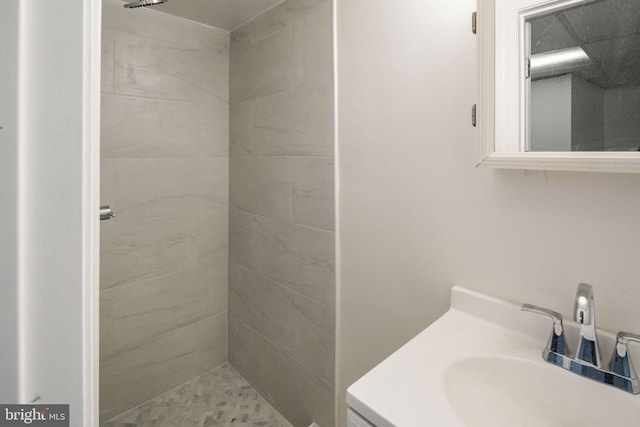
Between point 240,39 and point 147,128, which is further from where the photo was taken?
point 240,39

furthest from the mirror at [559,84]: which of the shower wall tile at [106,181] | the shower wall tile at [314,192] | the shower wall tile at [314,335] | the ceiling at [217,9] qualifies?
the shower wall tile at [106,181]

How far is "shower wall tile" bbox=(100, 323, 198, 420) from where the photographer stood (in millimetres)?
1655

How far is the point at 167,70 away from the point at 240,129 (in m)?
0.45

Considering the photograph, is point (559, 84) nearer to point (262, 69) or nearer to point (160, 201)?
point (262, 69)

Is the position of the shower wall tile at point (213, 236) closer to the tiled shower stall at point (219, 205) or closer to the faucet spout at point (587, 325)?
the tiled shower stall at point (219, 205)

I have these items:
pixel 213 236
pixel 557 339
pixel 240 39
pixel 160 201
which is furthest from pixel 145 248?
pixel 557 339

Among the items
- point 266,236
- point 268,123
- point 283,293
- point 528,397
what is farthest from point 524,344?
point 268,123

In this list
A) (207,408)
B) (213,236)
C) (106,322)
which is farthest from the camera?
(213,236)

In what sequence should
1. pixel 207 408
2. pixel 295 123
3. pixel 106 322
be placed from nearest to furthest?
pixel 295 123
pixel 106 322
pixel 207 408

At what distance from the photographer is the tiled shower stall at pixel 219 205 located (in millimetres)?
1457

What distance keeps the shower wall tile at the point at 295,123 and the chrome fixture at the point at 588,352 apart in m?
0.91

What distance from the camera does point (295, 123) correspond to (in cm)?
150

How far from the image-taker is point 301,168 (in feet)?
4.87

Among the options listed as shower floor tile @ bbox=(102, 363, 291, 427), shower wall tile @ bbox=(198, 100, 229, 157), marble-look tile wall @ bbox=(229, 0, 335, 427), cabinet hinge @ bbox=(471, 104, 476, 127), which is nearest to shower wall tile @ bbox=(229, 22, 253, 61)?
marble-look tile wall @ bbox=(229, 0, 335, 427)
